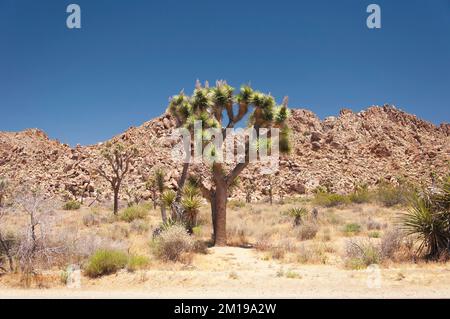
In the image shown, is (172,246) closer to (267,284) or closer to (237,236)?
(267,284)

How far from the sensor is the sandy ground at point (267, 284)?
739 centimetres

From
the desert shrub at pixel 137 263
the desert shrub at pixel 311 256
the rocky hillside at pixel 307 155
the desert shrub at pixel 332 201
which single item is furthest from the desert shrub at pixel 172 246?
the rocky hillside at pixel 307 155

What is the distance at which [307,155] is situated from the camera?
191 feet

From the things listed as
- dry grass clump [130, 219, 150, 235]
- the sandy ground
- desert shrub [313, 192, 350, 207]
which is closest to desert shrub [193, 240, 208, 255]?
the sandy ground

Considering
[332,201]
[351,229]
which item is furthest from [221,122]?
[332,201]

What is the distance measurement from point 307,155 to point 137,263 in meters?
50.6

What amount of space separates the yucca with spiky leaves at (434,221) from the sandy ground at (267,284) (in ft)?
2.81

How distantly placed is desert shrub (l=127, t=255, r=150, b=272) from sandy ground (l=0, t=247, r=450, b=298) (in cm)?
29

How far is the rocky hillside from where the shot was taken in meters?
49.8

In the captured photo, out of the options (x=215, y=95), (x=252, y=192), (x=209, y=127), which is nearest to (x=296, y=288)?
(x=209, y=127)

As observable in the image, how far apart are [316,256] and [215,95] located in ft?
23.5

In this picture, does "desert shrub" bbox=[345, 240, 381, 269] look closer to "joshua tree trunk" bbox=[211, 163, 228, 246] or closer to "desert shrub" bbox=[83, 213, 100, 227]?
"joshua tree trunk" bbox=[211, 163, 228, 246]

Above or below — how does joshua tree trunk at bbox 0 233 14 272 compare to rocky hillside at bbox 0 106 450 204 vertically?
below

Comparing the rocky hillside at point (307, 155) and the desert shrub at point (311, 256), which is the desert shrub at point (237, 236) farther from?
the rocky hillside at point (307, 155)
